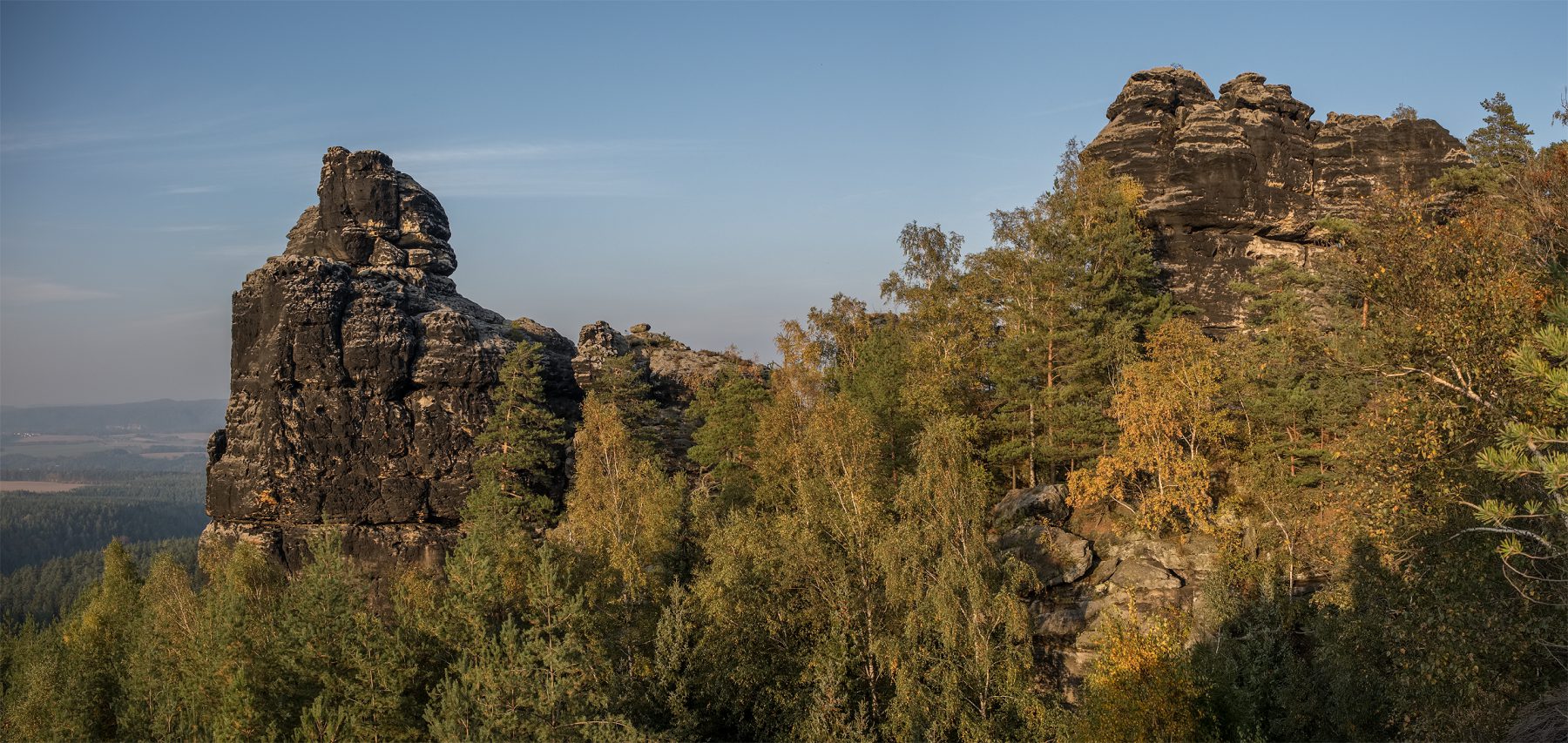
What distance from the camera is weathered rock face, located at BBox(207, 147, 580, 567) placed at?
51.7 m

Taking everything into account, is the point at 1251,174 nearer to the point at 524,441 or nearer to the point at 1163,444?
the point at 1163,444

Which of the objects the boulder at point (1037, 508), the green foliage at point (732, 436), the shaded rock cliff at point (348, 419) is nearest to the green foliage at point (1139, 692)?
the boulder at point (1037, 508)

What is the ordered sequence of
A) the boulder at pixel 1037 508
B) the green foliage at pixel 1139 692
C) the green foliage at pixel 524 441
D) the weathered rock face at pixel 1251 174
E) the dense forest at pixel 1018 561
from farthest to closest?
the green foliage at pixel 524 441
the weathered rock face at pixel 1251 174
the boulder at pixel 1037 508
the green foliage at pixel 1139 692
the dense forest at pixel 1018 561

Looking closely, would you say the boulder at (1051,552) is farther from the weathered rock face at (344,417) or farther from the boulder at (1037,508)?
the weathered rock face at (344,417)

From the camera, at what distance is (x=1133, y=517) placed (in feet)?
117

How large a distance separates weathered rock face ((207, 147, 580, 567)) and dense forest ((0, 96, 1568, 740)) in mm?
5777

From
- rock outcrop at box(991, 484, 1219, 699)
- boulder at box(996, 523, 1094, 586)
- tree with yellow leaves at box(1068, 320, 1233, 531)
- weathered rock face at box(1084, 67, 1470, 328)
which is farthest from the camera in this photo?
weathered rock face at box(1084, 67, 1470, 328)

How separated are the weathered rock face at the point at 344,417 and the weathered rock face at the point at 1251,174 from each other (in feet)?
128

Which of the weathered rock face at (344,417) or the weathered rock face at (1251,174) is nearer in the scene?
the weathered rock face at (1251,174)

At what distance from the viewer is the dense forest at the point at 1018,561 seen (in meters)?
17.9

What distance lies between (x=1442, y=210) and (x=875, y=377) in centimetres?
2895

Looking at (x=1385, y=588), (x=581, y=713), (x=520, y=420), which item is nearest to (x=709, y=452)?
(x=520, y=420)

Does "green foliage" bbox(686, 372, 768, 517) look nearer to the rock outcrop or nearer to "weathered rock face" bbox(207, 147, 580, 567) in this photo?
the rock outcrop

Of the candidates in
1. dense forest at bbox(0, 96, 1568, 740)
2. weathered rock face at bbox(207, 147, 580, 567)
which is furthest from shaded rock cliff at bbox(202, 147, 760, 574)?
dense forest at bbox(0, 96, 1568, 740)
